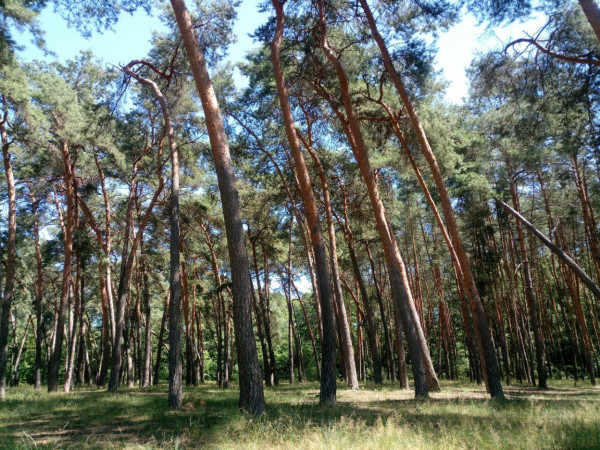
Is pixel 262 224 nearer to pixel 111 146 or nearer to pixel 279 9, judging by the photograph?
pixel 111 146

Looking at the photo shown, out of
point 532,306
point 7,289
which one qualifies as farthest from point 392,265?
point 7,289

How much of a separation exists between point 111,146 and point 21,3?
5.16 m

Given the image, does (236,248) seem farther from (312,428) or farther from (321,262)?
(312,428)

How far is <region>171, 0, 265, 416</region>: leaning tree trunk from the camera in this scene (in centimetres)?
670

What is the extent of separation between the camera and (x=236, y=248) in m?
7.15

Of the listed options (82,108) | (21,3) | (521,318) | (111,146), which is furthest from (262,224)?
(521,318)

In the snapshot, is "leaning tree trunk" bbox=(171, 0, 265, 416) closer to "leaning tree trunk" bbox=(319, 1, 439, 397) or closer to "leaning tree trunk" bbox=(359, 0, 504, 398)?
"leaning tree trunk" bbox=(319, 1, 439, 397)

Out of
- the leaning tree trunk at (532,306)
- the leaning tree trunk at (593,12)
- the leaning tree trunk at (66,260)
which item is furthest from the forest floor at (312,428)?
the leaning tree trunk at (532,306)

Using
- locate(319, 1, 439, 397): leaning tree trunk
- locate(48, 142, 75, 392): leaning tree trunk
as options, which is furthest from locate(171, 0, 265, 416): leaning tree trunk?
locate(48, 142, 75, 392): leaning tree trunk

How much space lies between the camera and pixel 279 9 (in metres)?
9.99

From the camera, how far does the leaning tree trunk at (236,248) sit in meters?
6.70

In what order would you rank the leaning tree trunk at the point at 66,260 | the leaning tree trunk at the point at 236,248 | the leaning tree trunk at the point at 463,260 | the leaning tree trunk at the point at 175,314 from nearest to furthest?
the leaning tree trunk at the point at 236,248, the leaning tree trunk at the point at 175,314, the leaning tree trunk at the point at 463,260, the leaning tree trunk at the point at 66,260

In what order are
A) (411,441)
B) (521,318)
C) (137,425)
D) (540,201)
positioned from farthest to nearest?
(521,318), (540,201), (137,425), (411,441)

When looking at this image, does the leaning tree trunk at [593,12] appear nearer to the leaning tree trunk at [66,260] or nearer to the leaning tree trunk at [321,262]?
the leaning tree trunk at [321,262]
